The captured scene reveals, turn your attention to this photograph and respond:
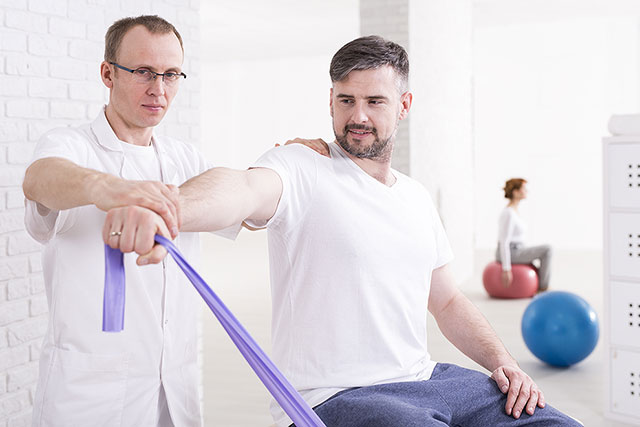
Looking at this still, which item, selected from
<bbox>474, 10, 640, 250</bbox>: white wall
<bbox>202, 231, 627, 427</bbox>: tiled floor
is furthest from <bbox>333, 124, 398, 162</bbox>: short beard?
<bbox>474, 10, 640, 250</bbox>: white wall

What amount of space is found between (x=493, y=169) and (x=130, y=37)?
9.60 meters

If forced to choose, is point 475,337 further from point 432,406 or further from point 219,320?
point 219,320

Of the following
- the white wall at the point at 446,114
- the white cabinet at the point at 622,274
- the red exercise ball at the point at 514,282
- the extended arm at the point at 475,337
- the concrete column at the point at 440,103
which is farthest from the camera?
the red exercise ball at the point at 514,282

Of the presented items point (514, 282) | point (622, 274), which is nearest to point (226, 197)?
point (622, 274)

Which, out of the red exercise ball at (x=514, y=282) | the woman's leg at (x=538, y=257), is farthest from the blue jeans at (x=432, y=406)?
the woman's leg at (x=538, y=257)

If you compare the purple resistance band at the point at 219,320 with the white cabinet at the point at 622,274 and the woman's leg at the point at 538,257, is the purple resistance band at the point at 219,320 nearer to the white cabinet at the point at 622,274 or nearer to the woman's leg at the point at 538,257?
the white cabinet at the point at 622,274

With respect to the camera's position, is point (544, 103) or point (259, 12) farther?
point (544, 103)

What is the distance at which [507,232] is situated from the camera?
6.22 metres

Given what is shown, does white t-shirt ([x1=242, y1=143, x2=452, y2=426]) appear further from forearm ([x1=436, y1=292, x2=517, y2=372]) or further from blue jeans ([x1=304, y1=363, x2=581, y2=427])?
forearm ([x1=436, y1=292, x2=517, y2=372])

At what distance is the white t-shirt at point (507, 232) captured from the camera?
6.15 metres

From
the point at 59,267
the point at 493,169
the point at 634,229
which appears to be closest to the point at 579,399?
the point at 634,229

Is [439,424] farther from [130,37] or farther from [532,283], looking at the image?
[532,283]

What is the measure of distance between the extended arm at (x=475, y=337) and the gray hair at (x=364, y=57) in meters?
0.65

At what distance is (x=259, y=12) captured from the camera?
29.4 ft
